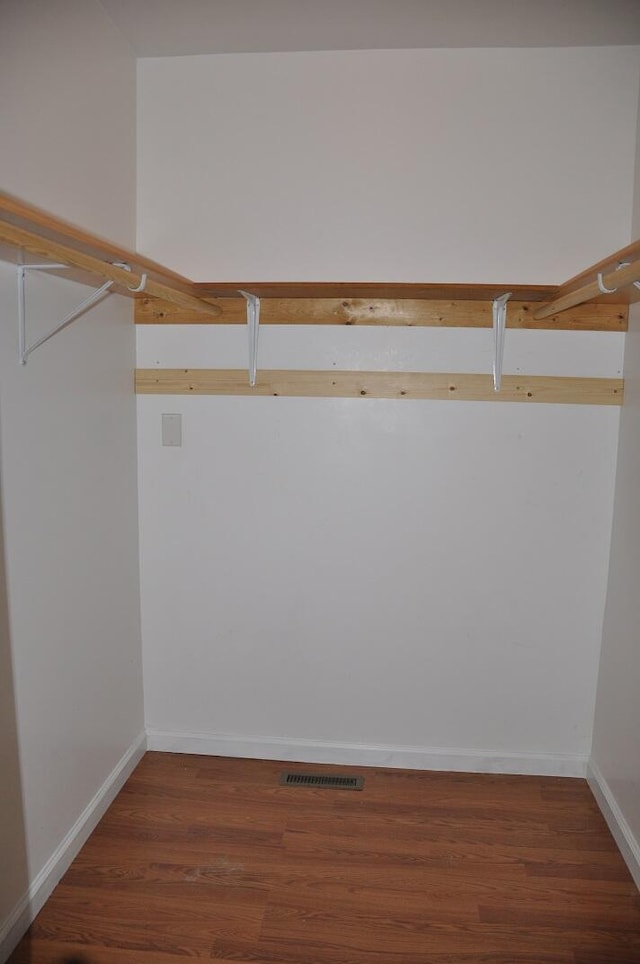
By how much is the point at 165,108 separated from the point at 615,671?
266 centimetres

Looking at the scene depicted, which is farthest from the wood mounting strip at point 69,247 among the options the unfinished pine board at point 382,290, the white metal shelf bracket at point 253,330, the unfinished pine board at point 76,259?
the white metal shelf bracket at point 253,330

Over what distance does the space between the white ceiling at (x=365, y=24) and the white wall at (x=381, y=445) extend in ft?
0.23

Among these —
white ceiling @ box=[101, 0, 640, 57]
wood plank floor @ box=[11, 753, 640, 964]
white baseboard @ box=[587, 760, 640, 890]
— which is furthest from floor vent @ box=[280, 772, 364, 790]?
white ceiling @ box=[101, 0, 640, 57]

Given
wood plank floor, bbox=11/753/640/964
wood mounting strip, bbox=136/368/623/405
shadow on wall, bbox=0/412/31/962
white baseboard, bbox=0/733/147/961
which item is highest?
wood mounting strip, bbox=136/368/623/405

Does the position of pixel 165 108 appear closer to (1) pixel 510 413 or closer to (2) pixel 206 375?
(2) pixel 206 375

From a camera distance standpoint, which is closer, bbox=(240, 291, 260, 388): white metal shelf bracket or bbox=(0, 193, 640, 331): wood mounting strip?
bbox=(0, 193, 640, 331): wood mounting strip

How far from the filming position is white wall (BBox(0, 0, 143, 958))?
1.69 m

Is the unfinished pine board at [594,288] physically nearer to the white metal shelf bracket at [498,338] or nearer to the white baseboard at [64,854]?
the white metal shelf bracket at [498,338]

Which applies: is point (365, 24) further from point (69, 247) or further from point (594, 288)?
point (69, 247)

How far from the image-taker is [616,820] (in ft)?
7.07

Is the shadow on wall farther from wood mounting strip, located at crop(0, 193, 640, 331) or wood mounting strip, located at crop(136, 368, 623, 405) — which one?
wood mounting strip, located at crop(136, 368, 623, 405)

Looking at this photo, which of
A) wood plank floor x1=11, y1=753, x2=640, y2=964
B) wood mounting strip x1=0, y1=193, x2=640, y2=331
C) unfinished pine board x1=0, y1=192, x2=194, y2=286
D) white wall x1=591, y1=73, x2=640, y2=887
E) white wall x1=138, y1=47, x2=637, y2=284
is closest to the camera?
unfinished pine board x1=0, y1=192, x2=194, y2=286

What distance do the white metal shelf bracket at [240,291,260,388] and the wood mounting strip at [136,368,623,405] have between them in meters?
0.03

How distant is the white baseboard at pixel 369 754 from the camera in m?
2.50
